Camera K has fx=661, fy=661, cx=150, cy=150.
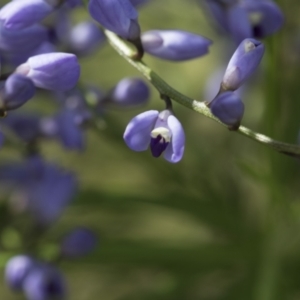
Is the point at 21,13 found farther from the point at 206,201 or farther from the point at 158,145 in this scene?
the point at 206,201

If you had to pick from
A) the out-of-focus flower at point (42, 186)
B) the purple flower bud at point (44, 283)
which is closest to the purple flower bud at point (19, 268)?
the purple flower bud at point (44, 283)

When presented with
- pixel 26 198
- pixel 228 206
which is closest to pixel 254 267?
pixel 228 206

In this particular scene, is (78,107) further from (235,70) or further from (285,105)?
(285,105)

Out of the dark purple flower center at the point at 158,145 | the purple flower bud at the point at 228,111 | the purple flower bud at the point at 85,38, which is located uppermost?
the purple flower bud at the point at 228,111

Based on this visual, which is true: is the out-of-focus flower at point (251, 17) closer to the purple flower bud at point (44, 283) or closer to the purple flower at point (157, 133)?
the purple flower at point (157, 133)

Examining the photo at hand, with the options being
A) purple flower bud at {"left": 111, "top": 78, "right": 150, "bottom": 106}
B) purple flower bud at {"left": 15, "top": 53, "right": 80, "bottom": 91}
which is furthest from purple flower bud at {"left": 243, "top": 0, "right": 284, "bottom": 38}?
purple flower bud at {"left": 15, "top": 53, "right": 80, "bottom": 91}

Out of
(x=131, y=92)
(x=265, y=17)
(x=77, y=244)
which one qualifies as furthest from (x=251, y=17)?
(x=77, y=244)

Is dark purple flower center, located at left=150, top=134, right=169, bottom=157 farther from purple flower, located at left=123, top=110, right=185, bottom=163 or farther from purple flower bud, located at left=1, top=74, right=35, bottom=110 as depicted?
purple flower bud, located at left=1, top=74, right=35, bottom=110
